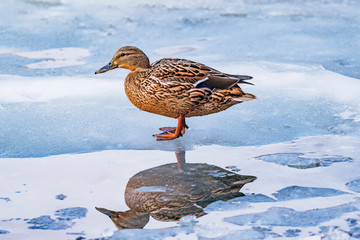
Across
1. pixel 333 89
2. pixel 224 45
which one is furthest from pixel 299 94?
pixel 224 45

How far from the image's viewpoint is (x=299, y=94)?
17.9ft

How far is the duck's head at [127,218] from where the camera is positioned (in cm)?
311

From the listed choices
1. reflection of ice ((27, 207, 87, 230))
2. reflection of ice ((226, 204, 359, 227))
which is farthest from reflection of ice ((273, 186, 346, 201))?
reflection of ice ((27, 207, 87, 230))

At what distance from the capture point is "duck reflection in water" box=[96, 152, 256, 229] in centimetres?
323

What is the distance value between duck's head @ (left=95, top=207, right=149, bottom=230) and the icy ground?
5 cm

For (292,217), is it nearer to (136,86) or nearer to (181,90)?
(181,90)

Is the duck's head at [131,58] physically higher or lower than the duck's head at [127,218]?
higher

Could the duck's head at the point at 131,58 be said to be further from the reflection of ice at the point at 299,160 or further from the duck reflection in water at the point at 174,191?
the reflection of ice at the point at 299,160

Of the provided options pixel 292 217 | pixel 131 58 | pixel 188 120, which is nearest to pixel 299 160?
pixel 292 217

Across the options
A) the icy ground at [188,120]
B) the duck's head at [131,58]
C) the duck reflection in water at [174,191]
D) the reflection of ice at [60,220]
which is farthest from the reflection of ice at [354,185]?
the duck's head at [131,58]

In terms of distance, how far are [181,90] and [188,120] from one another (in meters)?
0.63

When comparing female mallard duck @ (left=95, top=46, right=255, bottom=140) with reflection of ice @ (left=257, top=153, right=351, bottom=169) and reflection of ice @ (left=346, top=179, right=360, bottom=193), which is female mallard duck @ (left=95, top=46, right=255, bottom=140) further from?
reflection of ice @ (left=346, top=179, right=360, bottom=193)

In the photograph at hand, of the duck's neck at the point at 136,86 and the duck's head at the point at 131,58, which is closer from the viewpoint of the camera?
the duck's neck at the point at 136,86

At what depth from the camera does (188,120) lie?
5070mm
